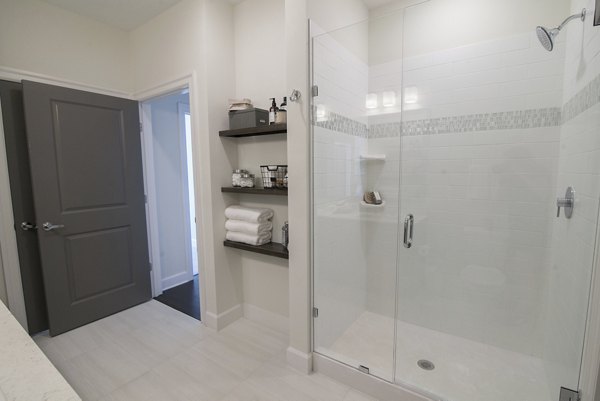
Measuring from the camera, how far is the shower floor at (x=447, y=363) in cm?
164

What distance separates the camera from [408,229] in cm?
216

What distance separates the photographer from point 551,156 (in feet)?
5.75

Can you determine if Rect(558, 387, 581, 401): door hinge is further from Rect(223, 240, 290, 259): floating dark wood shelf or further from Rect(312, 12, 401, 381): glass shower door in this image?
Rect(223, 240, 290, 259): floating dark wood shelf

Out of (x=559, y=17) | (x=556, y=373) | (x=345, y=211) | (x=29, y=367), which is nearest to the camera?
(x=29, y=367)

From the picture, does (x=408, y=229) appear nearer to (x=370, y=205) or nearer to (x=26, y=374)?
(x=370, y=205)

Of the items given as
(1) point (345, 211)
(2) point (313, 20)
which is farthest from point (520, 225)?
(2) point (313, 20)

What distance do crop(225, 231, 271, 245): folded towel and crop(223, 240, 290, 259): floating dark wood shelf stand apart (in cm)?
3

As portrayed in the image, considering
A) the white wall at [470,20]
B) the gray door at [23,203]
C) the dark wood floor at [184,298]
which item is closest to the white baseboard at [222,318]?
the dark wood floor at [184,298]

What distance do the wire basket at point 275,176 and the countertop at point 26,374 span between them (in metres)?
1.52

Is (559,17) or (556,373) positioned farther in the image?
(559,17)

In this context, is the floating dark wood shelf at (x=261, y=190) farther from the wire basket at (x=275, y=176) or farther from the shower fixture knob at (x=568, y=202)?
the shower fixture knob at (x=568, y=202)

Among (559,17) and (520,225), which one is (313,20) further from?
(520,225)

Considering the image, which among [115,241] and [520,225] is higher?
[520,225]

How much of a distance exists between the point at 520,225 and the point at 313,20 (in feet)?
6.24
